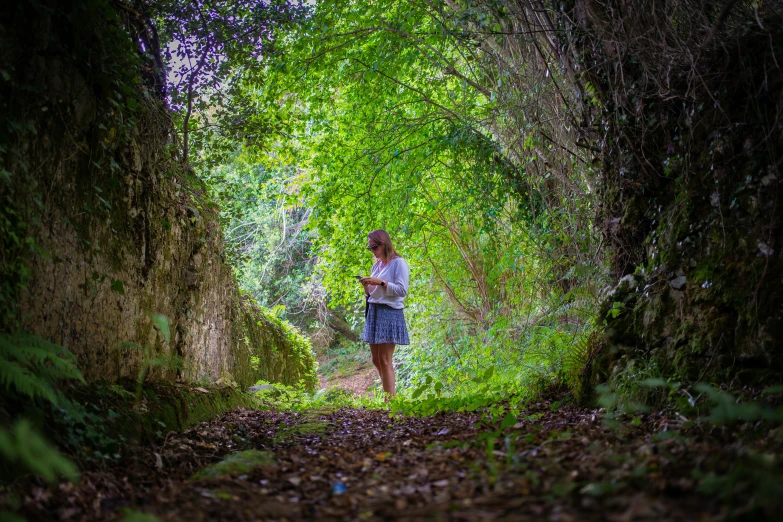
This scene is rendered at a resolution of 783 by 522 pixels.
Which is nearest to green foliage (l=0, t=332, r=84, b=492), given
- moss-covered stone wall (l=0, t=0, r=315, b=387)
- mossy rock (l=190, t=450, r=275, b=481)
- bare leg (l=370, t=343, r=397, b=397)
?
moss-covered stone wall (l=0, t=0, r=315, b=387)

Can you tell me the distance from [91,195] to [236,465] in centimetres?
196

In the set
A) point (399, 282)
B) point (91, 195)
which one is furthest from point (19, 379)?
point (399, 282)

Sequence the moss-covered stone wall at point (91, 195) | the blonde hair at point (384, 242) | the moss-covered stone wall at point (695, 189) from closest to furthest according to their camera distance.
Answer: the moss-covered stone wall at point (91, 195) → the moss-covered stone wall at point (695, 189) → the blonde hair at point (384, 242)

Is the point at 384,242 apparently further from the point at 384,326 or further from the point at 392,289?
the point at 384,326

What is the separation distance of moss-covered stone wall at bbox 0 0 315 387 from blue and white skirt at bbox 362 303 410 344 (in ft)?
6.64

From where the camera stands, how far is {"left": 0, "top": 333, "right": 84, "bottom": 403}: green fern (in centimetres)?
236

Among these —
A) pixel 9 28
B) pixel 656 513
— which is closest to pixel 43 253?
pixel 9 28

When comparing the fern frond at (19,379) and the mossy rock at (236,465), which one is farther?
the mossy rock at (236,465)

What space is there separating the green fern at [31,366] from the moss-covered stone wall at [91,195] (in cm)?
22

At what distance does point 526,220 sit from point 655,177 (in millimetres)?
4012

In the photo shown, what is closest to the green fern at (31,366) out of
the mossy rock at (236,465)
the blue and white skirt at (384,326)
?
the mossy rock at (236,465)

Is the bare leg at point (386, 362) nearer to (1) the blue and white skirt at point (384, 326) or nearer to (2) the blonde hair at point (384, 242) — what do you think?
(1) the blue and white skirt at point (384, 326)

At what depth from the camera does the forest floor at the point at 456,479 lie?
179cm

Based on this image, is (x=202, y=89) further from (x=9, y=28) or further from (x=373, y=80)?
(x=373, y=80)
